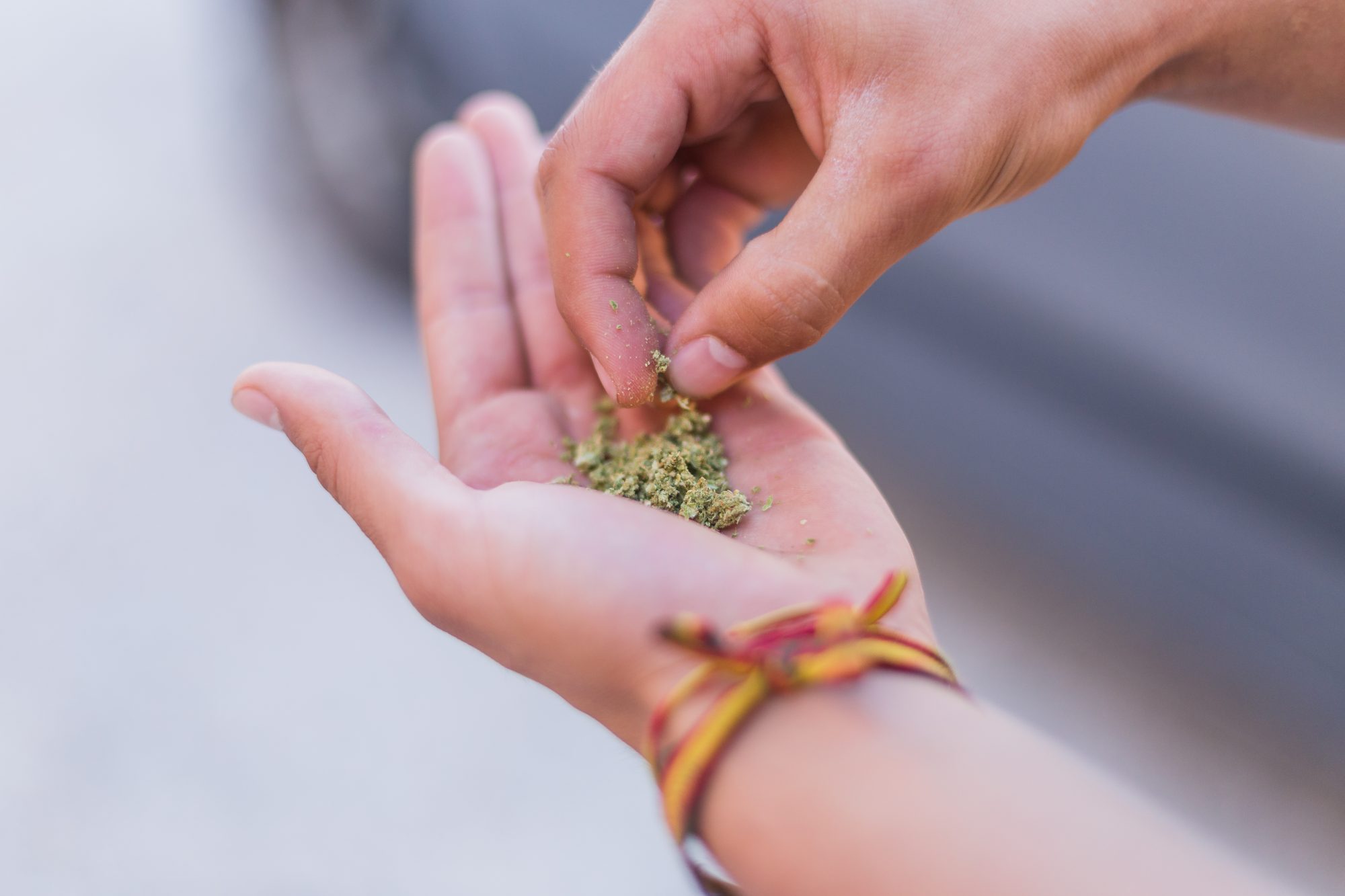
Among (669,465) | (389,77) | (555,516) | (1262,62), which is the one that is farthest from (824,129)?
(389,77)

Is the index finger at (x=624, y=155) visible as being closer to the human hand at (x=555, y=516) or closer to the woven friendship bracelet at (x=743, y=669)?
the human hand at (x=555, y=516)

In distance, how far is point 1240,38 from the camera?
4.12 feet

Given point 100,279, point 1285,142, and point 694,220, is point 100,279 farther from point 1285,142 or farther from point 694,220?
point 1285,142

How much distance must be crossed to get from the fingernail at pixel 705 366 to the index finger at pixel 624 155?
42 millimetres

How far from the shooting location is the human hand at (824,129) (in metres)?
1.02

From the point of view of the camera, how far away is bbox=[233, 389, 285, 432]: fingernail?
105 centimetres

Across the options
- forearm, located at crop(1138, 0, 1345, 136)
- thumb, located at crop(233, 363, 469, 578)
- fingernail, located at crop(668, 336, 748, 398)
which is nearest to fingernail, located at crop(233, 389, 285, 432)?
thumb, located at crop(233, 363, 469, 578)

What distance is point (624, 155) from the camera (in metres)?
1.14

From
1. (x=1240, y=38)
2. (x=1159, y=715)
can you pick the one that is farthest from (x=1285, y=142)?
(x=1159, y=715)

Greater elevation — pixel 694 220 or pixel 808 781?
pixel 694 220

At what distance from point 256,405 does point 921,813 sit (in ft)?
2.90

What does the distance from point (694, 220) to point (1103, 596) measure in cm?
122

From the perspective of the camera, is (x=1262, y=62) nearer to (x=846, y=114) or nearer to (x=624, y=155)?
(x=846, y=114)

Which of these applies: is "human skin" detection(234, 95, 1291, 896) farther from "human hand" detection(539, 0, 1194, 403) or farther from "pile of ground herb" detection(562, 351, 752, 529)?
"human hand" detection(539, 0, 1194, 403)
